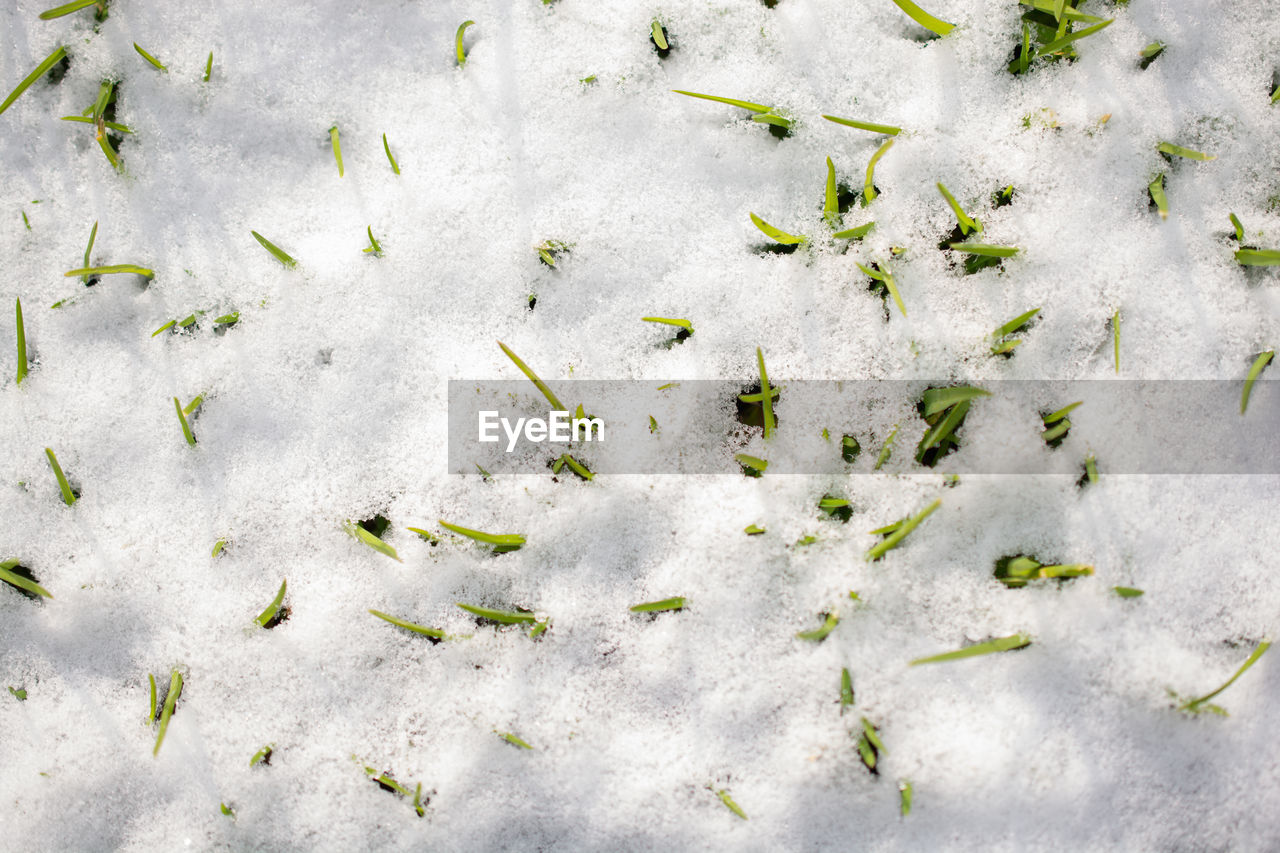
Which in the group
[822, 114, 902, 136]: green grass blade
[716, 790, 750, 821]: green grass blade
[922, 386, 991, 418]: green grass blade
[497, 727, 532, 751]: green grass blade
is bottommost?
[716, 790, 750, 821]: green grass blade

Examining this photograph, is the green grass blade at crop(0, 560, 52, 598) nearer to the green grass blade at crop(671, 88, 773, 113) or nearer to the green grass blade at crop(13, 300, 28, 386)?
the green grass blade at crop(13, 300, 28, 386)

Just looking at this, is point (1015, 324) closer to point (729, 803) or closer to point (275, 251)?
point (729, 803)

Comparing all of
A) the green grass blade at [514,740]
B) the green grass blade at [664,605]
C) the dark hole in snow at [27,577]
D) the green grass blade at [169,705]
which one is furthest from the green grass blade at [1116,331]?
the dark hole in snow at [27,577]

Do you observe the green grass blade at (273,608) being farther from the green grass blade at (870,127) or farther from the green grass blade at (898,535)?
the green grass blade at (870,127)

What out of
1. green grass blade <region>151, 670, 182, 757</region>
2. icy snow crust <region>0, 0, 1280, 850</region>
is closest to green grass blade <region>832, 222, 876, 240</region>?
icy snow crust <region>0, 0, 1280, 850</region>

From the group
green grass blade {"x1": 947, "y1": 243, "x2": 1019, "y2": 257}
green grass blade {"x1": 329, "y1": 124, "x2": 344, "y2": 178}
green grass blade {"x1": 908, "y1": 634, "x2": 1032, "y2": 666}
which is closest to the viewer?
green grass blade {"x1": 908, "y1": 634, "x2": 1032, "y2": 666}

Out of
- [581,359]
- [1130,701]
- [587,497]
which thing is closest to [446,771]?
[587,497]

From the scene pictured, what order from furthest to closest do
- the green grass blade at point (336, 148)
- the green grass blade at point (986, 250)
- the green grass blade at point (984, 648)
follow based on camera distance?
the green grass blade at point (336, 148), the green grass blade at point (986, 250), the green grass blade at point (984, 648)

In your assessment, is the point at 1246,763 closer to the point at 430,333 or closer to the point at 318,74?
Result: the point at 430,333

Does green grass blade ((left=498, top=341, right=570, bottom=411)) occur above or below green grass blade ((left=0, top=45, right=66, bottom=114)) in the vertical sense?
below
